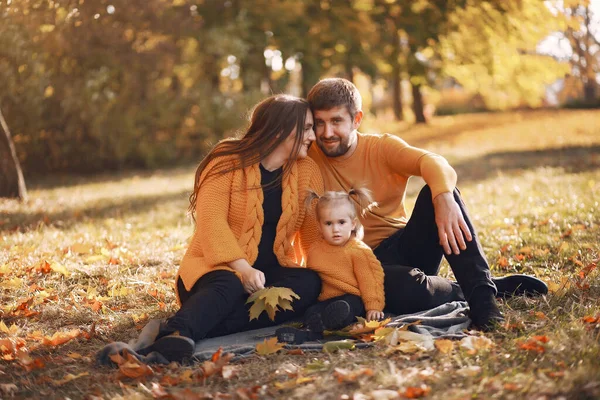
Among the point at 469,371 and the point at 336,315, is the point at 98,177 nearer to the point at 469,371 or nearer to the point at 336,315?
the point at 336,315

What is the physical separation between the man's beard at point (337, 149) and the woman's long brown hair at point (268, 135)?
319 millimetres

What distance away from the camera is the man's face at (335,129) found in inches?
154

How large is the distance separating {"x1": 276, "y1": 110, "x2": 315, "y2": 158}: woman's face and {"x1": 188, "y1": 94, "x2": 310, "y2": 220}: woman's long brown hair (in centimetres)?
2

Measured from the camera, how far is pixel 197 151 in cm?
1514

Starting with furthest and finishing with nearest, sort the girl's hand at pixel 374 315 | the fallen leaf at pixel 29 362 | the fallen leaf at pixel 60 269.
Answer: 1. the fallen leaf at pixel 60 269
2. the girl's hand at pixel 374 315
3. the fallen leaf at pixel 29 362

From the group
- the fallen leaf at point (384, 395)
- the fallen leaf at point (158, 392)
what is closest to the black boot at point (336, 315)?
the fallen leaf at point (384, 395)

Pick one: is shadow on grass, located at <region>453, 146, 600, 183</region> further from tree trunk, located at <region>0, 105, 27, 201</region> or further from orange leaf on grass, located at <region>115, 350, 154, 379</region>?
orange leaf on grass, located at <region>115, 350, 154, 379</region>

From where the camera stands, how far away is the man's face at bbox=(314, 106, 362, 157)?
3900 mm

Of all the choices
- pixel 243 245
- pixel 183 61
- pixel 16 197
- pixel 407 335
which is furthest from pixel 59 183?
pixel 407 335

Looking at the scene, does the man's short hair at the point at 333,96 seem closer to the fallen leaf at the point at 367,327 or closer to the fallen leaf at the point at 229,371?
the fallen leaf at the point at 367,327

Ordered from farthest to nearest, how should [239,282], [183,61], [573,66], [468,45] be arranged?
1. [183,61]
2. [573,66]
3. [468,45]
4. [239,282]

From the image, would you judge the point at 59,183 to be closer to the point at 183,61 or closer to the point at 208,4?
the point at 183,61

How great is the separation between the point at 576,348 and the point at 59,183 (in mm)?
11049

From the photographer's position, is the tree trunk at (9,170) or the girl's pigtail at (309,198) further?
the tree trunk at (9,170)
